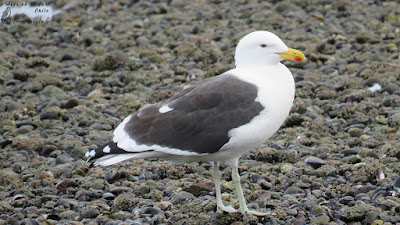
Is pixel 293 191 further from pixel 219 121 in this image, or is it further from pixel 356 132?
pixel 356 132

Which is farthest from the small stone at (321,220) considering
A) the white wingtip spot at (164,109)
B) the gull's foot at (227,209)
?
the white wingtip spot at (164,109)

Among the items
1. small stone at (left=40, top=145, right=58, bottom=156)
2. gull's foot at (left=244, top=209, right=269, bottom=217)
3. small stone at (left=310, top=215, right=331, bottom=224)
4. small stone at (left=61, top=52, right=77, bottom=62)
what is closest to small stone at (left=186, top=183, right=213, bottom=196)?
gull's foot at (left=244, top=209, right=269, bottom=217)

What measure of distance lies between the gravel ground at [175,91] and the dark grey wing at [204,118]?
2.60 feet

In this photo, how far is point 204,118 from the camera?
6.45 metres

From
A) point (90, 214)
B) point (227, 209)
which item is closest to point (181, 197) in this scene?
point (227, 209)

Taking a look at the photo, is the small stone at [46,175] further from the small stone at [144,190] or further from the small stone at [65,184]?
the small stone at [144,190]

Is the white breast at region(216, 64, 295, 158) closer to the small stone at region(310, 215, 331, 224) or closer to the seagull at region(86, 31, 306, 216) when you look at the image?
the seagull at region(86, 31, 306, 216)

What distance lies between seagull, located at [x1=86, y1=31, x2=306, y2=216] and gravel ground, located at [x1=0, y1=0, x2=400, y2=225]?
68 centimetres

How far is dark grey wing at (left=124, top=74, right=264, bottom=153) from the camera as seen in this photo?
633 cm

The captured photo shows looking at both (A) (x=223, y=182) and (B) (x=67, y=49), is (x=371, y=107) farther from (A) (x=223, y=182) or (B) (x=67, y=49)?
(B) (x=67, y=49)

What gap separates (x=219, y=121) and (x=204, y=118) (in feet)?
0.51

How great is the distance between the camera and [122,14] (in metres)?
16.1

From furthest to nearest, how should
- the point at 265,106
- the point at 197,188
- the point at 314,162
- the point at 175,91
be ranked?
the point at 175,91 < the point at 314,162 < the point at 197,188 < the point at 265,106

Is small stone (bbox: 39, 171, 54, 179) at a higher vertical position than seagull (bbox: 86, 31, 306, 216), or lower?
lower
